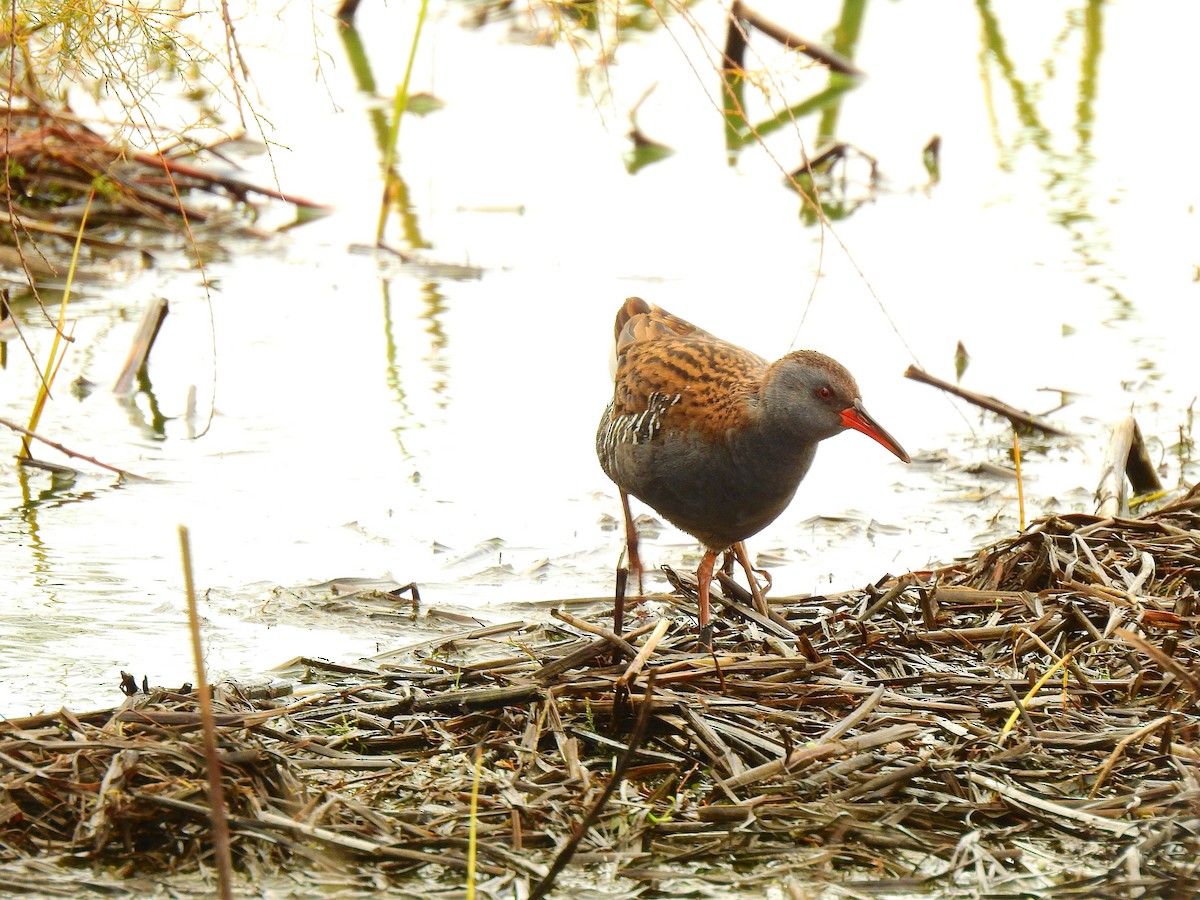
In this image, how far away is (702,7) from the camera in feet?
41.6

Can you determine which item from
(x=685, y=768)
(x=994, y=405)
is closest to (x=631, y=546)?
(x=685, y=768)

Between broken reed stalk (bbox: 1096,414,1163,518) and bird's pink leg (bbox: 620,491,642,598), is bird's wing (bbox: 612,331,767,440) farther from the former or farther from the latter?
broken reed stalk (bbox: 1096,414,1163,518)

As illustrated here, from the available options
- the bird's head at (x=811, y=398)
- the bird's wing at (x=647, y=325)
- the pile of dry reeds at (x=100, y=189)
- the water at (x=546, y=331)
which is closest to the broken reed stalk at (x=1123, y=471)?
the water at (x=546, y=331)

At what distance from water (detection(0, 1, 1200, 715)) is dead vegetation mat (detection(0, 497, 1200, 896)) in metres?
0.70

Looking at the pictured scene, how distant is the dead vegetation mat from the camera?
3.21m

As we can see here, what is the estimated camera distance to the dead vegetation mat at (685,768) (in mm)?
3209

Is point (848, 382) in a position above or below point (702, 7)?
below

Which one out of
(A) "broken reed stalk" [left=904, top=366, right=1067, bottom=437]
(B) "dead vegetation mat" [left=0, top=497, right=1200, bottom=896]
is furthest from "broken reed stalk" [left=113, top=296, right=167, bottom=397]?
(A) "broken reed stalk" [left=904, top=366, right=1067, bottom=437]

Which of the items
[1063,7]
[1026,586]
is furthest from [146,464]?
[1063,7]

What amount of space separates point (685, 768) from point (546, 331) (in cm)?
409

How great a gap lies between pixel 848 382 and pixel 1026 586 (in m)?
0.84

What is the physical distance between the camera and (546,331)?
747 centimetres

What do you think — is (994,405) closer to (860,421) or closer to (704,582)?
(860,421)

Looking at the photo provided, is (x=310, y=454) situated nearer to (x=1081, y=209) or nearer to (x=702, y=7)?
(x=1081, y=209)
